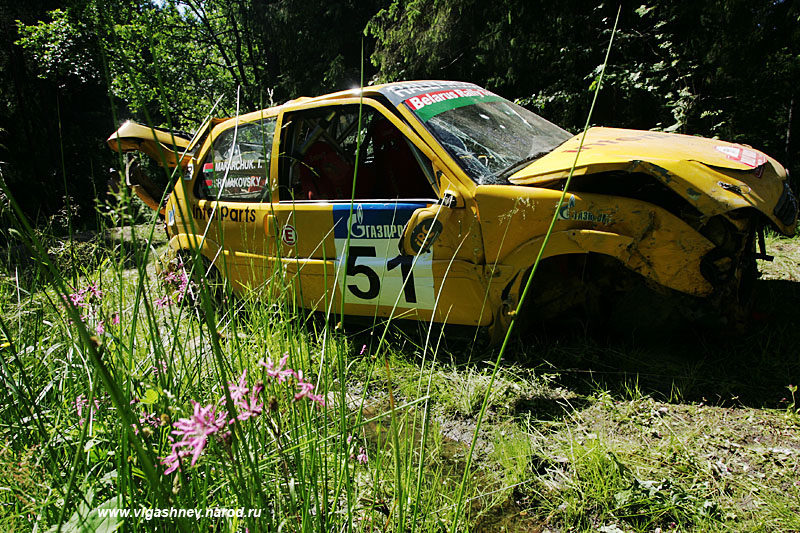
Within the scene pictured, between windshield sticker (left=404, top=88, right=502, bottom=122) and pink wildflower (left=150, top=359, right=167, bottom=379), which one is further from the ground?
windshield sticker (left=404, top=88, right=502, bottom=122)

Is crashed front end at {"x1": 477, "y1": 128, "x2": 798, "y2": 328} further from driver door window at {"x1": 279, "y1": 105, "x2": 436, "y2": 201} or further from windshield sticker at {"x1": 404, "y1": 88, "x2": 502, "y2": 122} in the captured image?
driver door window at {"x1": 279, "y1": 105, "x2": 436, "y2": 201}

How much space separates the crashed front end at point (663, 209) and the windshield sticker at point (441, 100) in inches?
29.8

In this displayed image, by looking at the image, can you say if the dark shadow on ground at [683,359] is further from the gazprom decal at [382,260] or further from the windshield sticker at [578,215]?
the windshield sticker at [578,215]

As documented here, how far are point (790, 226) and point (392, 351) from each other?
217 centimetres

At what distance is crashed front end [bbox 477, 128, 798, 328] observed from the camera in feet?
7.46

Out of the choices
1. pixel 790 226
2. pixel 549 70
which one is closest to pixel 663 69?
pixel 549 70

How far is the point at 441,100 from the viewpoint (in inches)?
127

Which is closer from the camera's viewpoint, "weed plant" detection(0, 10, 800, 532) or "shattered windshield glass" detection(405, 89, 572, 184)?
"weed plant" detection(0, 10, 800, 532)

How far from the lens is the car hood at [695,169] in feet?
7.30

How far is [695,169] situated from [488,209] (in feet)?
3.17

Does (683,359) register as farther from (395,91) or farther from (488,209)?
(395,91)

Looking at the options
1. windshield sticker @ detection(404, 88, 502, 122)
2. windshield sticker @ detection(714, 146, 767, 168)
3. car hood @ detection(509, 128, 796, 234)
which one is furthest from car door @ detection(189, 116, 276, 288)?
windshield sticker @ detection(714, 146, 767, 168)

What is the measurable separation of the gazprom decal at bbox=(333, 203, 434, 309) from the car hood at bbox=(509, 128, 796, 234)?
72 centimetres

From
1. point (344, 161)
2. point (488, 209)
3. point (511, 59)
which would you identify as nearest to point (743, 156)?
point (488, 209)
